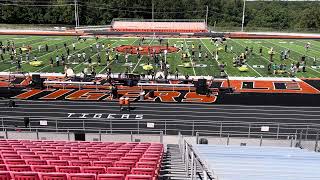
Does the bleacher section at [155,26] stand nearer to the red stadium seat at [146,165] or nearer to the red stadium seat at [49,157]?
the red stadium seat at [49,157]

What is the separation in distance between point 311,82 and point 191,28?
163 ft

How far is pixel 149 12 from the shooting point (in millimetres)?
103875

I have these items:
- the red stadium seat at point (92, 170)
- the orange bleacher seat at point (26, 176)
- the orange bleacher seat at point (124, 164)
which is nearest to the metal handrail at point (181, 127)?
the orange bleacher seat at point (124, 164)

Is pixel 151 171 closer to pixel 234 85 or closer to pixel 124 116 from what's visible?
pixel 124 116

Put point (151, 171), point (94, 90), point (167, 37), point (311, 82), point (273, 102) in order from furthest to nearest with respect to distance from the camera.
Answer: point (167, 37) < point (311, 82) < point (94, 90) < point (273, 102) < point (151, 171)

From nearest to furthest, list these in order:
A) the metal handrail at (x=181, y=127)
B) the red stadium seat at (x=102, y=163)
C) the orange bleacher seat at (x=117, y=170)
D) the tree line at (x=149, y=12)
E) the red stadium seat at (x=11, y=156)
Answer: the orange bleacher seat at (x=117, y=170) → the red stadium seat at (x=102, y=163) → the red stadium seat at (x=11, y=156) → the metal handrail at (x=181, y=127) → the tree line at (x=149, y=12)

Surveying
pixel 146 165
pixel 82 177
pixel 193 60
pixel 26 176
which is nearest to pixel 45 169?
pixel 26 176

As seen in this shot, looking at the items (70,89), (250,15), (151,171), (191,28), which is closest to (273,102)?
(70,89)

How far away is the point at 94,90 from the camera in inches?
1130

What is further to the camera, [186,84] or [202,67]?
[202,67]

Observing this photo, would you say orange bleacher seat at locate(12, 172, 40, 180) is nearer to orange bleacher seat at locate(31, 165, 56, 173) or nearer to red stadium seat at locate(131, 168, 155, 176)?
orange bleacher seat at locate(31, 165, 56, 173)

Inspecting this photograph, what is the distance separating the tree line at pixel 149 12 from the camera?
9344 centimetres

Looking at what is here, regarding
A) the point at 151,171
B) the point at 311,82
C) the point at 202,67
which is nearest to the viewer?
the point at 151,171

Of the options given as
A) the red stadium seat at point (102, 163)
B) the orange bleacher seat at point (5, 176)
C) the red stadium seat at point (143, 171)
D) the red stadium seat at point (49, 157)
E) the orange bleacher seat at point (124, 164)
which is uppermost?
the orange bleacher seat at point (5, 176)
